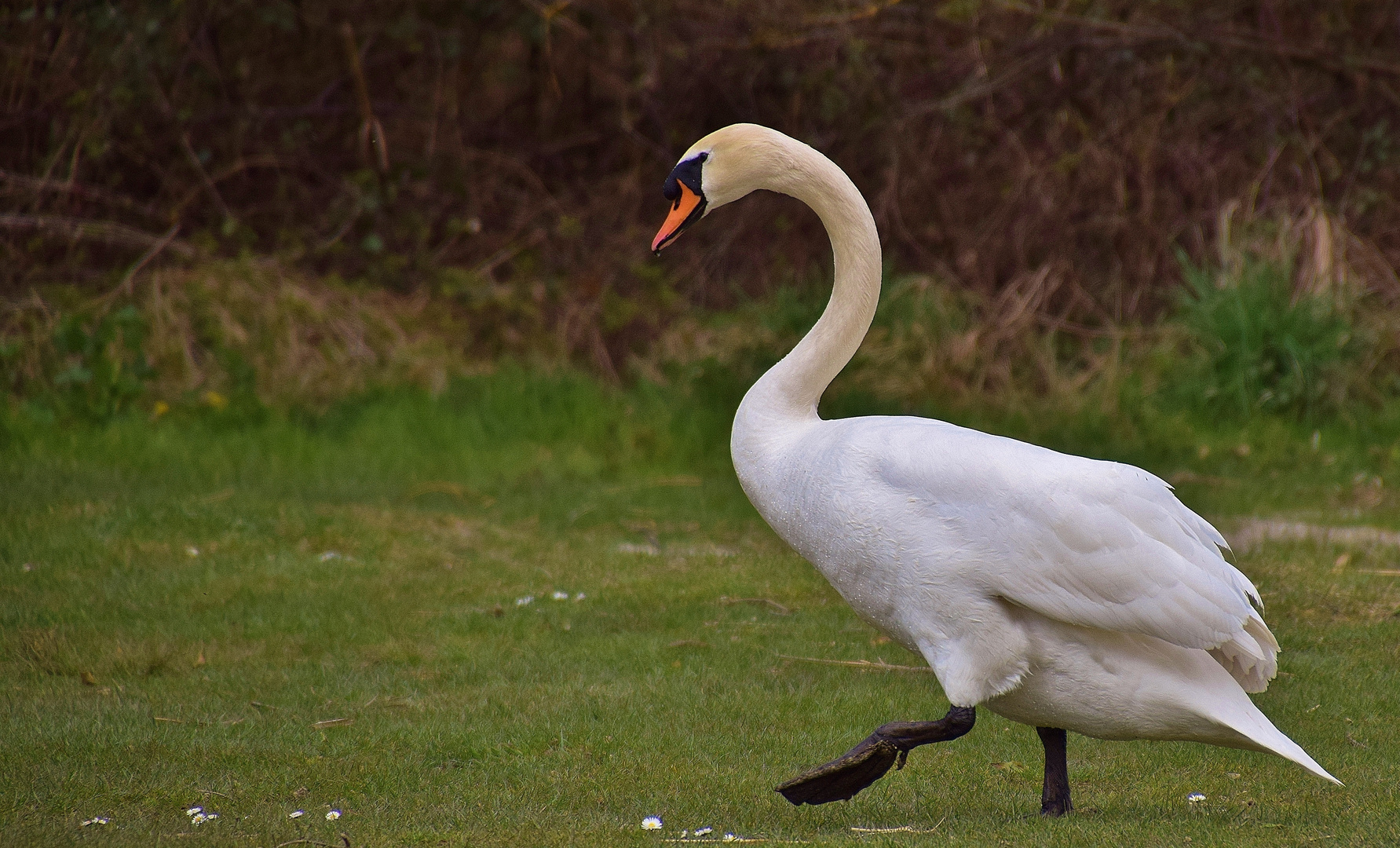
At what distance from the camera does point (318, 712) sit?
4.92 meters

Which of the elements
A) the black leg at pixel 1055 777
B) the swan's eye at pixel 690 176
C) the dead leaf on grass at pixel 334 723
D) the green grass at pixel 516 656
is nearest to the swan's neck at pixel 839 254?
the swan's eye at pixel 690 176

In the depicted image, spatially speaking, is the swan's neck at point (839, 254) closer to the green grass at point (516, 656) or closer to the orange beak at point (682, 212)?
the orange beak at point (682, 212)

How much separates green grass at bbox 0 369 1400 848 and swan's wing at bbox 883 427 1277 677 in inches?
20.0

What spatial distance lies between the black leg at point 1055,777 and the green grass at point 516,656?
0.08 metres

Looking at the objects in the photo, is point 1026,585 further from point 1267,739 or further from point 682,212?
point 682,212

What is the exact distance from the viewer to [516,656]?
5.57 metres

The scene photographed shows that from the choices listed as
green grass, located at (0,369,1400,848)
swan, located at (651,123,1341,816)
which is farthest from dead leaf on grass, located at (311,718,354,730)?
swan, located at (651,123,1341,816)

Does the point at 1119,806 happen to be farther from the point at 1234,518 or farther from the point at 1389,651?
the point at 1234,518

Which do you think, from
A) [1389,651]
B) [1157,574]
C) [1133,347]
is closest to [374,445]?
[1133,347]

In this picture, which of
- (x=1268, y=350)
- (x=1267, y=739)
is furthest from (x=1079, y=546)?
(x=1268, y=350)

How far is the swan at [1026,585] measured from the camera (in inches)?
138

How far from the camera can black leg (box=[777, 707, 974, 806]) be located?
3.60 metres

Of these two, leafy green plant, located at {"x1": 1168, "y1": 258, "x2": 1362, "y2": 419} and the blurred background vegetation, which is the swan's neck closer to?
the blurred background vegetation

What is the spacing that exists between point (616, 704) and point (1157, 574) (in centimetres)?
208
